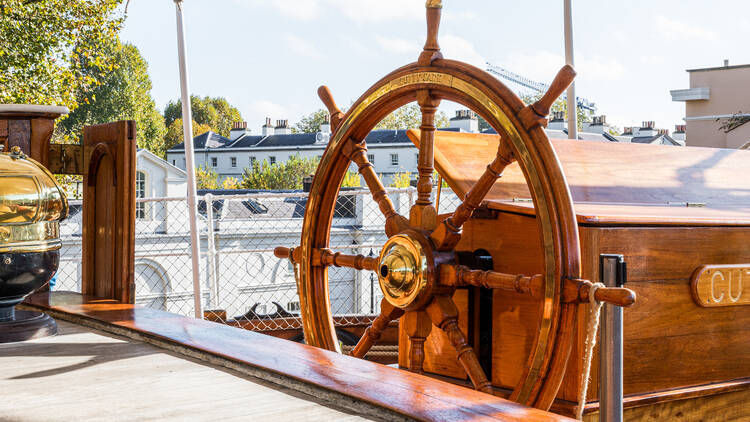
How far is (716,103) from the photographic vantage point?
8.65 metres

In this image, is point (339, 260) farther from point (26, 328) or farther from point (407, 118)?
point (407, 118)

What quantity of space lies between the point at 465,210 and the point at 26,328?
81cm

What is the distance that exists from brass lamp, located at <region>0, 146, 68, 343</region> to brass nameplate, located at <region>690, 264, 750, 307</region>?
120cm

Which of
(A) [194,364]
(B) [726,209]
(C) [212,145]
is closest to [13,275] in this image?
(A) [194,364]

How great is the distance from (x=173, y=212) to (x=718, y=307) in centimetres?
1605

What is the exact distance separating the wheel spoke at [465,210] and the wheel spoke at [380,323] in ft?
0.76

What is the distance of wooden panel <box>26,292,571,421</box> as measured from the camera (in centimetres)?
82

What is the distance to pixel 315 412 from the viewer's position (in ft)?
2.72

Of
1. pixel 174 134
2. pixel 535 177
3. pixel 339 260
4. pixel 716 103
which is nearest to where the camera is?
pixel 535 177

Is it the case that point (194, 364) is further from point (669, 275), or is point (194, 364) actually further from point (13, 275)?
point (669, 275)

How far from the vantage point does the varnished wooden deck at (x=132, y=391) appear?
0.83 meters

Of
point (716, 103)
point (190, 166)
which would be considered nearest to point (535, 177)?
point (190, 166)

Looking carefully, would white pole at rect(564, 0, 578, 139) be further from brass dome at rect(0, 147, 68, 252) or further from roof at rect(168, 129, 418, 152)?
roof at rect(168, 129, 418, 152)

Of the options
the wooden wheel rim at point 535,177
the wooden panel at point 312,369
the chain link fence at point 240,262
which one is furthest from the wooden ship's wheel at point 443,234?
the chain link fence at point 240,262
